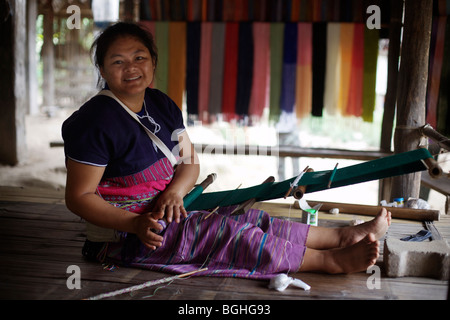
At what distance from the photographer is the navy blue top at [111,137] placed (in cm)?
177

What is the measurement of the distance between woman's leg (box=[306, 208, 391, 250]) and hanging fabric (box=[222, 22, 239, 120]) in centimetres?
202

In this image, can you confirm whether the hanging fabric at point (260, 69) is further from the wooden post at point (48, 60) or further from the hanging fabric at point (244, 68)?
the wooden post at point (48, 60)

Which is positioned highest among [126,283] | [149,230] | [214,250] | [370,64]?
[370,64]

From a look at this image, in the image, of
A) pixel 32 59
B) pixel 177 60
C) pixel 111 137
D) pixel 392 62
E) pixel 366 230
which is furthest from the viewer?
pixel 32 59

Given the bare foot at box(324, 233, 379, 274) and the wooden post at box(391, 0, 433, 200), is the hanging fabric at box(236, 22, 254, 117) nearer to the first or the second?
the wooden post at box(391, 0, 433, 200)

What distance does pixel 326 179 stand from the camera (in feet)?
6.17

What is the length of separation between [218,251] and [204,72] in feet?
7.69

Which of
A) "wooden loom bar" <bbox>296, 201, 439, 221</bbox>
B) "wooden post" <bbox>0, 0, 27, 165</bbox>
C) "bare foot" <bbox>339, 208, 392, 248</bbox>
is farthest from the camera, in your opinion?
"wooden post" <bbox>0, 0, 27, 165</bbox>

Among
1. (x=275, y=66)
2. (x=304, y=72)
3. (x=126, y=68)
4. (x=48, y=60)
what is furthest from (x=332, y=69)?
(x=48, y=60)

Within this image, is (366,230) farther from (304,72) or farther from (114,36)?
(304,72)

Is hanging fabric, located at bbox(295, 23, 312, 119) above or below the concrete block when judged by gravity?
above

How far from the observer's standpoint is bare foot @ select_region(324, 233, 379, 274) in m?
1.80

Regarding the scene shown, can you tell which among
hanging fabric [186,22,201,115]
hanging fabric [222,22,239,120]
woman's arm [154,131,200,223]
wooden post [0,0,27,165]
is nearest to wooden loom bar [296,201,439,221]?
woman's arm [154,131,200,223]

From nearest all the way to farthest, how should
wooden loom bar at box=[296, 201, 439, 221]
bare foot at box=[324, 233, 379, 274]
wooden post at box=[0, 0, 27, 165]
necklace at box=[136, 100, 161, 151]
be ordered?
bare foot at box=[324, 233, 379, 274], necklace at box=[136, 100, 161, 151], wooden loom bar at box=[296, 201, 439, 221], wooden post at box=[0, 0, 27, 165]
